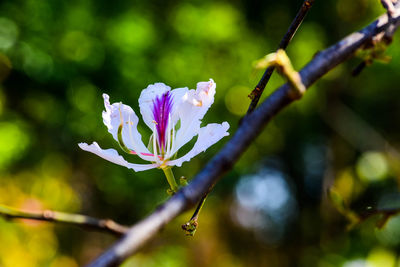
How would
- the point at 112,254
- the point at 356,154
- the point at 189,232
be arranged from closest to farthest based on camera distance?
the point at 112,254 < the point at 189,232 < the point at 356,154

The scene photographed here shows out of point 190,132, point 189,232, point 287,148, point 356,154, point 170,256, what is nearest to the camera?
point 189,232

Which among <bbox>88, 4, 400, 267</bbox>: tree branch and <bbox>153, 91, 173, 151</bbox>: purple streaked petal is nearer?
<bbox>88, 4, 400, 267</bbox>: tree branch

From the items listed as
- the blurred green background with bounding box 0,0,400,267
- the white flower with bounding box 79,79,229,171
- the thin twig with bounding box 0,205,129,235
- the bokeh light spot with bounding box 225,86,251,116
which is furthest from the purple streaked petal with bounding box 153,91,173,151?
the bokeh light spot with bounding box 225,86,251,116

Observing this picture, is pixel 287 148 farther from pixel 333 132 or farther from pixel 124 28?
pixel 124 28

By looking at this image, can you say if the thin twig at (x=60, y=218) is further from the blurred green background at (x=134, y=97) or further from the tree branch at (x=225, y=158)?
the blurred green background at (x=134, y=97)

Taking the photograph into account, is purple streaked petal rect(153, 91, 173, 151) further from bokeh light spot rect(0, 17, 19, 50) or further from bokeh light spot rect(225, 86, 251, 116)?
bokeh light spot rect(0, 17, 19, 50)

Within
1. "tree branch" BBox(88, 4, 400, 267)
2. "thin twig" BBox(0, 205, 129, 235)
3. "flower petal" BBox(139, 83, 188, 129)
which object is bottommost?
"tree branch" BBox(88, 4, 400, 267)

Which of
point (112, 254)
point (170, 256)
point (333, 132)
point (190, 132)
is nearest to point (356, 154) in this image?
point (333, 132)
